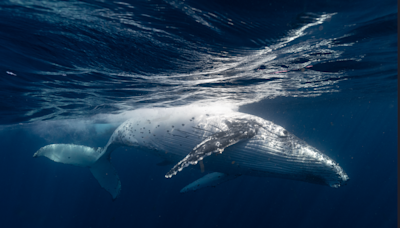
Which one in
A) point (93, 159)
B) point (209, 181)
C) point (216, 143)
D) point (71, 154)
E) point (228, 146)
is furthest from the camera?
point (93, 159)

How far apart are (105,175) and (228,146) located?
7809 mm

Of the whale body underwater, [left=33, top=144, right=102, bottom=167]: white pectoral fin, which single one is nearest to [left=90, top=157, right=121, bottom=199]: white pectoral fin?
[left=33, top=144, right=102, bottom=167]: white pectoral fin

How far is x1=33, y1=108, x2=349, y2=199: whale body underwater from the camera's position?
14.4ft

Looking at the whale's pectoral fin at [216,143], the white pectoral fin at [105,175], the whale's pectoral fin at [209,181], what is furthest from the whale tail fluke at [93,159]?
the whale's pectoral fin at [216,143]

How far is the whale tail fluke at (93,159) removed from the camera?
9.48 meters

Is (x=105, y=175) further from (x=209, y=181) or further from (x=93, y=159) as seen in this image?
(x=209, y=181)

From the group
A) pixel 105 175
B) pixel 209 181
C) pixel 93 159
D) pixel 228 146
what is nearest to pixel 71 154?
pixel 93 159

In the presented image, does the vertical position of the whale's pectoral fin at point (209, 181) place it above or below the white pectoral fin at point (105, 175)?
above

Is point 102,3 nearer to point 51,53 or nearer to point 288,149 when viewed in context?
point 51,53

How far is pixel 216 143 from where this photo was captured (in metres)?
4.42

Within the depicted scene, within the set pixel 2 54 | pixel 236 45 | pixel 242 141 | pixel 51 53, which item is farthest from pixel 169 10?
pixel 2 54

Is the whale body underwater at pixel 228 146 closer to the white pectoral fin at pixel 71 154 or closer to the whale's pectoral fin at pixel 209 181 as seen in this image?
the whale's pectoral fin at pixel 209 181

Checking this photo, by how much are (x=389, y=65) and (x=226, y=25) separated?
10883 mm

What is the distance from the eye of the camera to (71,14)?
13.0 feet
